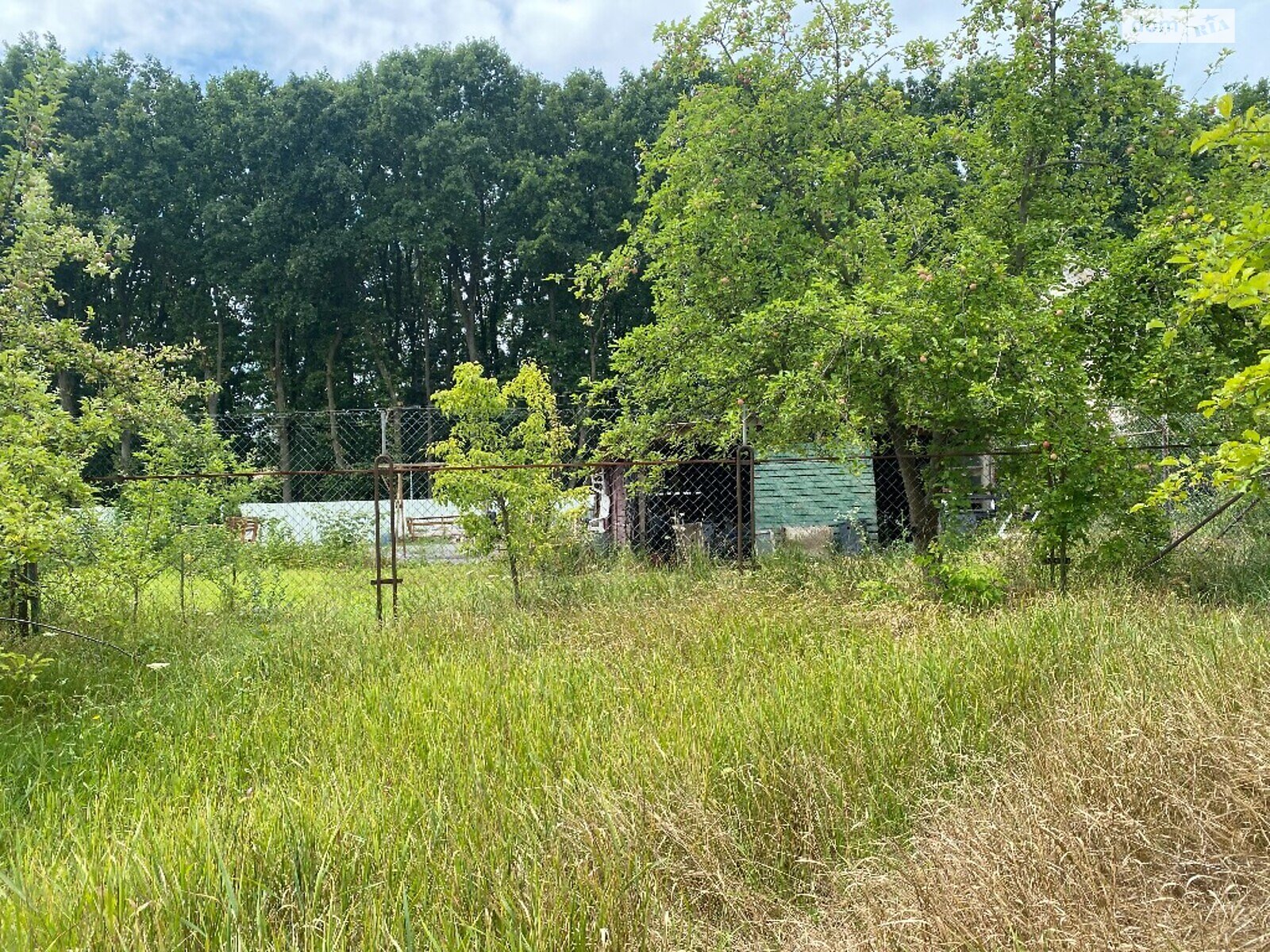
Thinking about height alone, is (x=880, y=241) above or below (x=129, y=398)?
above

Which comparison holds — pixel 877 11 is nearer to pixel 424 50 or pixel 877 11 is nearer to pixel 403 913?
pixel 403 913

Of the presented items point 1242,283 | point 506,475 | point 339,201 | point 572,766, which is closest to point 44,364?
point 506,475

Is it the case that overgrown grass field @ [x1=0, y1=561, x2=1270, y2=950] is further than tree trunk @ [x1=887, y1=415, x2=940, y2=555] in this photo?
No

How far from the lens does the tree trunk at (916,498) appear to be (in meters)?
6.38

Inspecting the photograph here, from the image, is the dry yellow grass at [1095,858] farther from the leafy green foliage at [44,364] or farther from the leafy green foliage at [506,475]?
the leafy green foliage at [506,475]

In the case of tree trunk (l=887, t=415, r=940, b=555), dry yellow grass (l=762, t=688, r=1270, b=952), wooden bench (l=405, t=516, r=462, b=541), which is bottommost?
dry yellow grass (l=762, t=688, r=1270, b=952)

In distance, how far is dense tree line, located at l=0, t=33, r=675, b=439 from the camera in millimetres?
30156

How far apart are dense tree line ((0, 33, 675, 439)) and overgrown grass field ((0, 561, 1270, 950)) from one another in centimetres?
2731

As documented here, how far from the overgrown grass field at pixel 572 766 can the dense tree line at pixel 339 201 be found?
27.3 m

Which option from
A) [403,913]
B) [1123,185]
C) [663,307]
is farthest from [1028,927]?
[1123,185]

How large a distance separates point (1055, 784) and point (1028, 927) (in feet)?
2.36

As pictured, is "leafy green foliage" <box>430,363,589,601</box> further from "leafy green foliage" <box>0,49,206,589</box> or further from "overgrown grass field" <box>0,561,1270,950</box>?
"leafy green foliage" <box>0,49,206,589</box>

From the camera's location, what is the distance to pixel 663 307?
7953mm

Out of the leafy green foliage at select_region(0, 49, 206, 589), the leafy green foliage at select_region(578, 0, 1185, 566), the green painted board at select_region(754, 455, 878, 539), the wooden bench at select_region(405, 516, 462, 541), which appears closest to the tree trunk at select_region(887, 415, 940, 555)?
the leafy green foliage at select_region(578, 0, 1185, 566)
